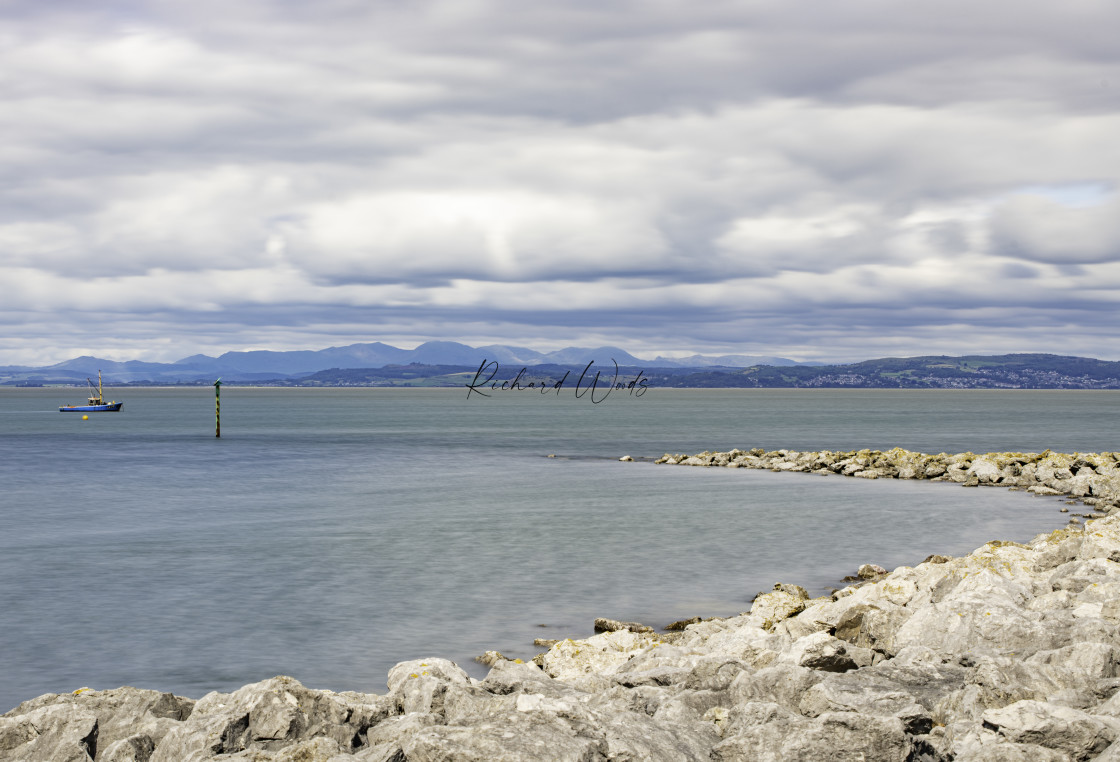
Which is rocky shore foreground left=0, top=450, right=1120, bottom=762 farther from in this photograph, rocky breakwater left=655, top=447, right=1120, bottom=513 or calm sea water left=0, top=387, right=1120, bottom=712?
rocky breakwater left=655, top=447, right=1120, bottom=513

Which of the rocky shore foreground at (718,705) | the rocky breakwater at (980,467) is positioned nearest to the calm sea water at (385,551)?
the rocky breakwater at (980,467)

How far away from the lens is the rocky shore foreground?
7.70 m

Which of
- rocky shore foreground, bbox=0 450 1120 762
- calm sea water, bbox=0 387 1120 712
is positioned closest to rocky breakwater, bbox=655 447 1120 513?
calm sea water, bbox=0 387 1120 712

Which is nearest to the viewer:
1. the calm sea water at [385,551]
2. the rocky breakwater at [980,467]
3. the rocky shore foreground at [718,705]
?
the rocky shore foreground at [718,705]

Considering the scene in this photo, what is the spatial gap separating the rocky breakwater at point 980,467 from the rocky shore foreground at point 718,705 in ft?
85.5

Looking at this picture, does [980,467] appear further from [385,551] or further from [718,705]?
[718,705]

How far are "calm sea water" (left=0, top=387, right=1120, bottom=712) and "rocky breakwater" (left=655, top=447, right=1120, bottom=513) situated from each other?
84.8 inches

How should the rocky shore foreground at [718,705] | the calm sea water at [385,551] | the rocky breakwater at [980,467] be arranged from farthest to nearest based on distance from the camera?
the rocky breakwater at [980,467] < the calm sea water at [385,551] < the rocky shore foreground at [718,705]

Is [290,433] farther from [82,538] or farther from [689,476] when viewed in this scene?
[82,538]

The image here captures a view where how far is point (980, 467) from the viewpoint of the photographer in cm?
4441

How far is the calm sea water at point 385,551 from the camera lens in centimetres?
1734

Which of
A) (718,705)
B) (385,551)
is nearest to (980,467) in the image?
(385,551)

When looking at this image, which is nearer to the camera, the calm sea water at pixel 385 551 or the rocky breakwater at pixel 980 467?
the calm sea water at pixel 385 551

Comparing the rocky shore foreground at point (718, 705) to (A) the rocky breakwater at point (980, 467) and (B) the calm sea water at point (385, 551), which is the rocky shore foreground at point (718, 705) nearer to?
(B) the calm sea water at point (385, 551)
